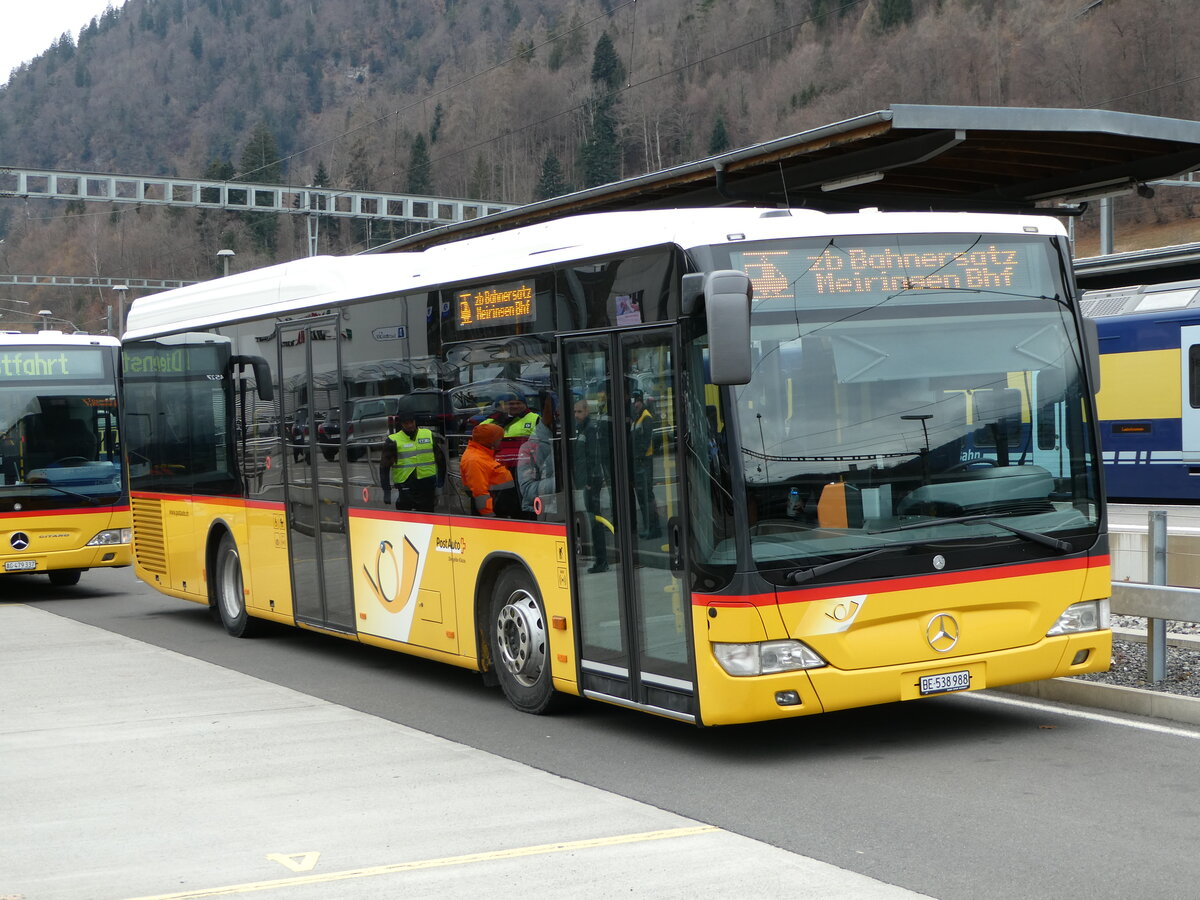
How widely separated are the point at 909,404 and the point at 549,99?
238 feet

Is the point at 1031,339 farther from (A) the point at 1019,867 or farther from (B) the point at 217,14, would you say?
(B) the point at 217,14

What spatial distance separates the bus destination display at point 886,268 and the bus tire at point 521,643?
2.57m

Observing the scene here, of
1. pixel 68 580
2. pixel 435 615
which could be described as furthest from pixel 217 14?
pixel 435 615

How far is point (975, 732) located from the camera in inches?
335

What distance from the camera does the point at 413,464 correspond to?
10.6 metres

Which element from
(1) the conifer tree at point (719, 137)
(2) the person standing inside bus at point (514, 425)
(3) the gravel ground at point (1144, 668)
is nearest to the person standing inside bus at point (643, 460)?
(2) the person standing inside bus at point (514, 425)

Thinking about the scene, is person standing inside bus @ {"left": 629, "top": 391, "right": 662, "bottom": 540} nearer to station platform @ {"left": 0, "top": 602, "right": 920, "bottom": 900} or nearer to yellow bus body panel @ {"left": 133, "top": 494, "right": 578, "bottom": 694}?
yellow bus body panel @ {"left": 133, "top": 494, "right": 578, "bottom": 694}

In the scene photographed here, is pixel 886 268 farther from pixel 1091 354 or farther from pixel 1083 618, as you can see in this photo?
pixel 1083 618

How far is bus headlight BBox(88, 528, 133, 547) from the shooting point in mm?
18641

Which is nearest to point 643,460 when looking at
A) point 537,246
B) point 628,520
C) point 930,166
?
point 628,520

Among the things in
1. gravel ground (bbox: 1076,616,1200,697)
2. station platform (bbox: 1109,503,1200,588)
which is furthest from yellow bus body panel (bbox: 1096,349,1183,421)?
gravel ground (bbox: 1076,616,1200,697)

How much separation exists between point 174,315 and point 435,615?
608cm

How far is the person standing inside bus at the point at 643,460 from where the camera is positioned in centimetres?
817

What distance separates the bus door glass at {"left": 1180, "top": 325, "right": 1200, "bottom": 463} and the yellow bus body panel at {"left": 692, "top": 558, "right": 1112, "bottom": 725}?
1577cm
